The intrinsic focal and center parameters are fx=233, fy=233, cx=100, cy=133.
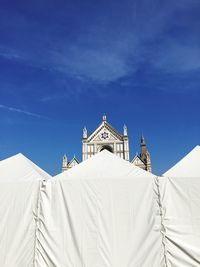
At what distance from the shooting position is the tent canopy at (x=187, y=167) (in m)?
5.36

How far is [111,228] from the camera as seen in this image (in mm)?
4574

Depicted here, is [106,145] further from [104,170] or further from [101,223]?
[101,223]

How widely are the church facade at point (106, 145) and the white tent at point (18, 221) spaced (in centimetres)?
2451

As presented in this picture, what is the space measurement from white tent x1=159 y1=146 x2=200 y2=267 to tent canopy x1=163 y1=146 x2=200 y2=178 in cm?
23

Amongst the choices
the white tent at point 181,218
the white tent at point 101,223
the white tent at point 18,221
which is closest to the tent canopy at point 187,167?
the white tent at point 181,218

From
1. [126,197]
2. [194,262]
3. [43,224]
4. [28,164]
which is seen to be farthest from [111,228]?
[28,164]

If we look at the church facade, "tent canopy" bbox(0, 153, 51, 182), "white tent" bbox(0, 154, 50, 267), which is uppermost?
the church facade

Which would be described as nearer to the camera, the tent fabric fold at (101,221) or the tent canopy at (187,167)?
the tent fabric fold at (101,221)

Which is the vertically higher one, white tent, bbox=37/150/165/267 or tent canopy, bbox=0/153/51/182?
tent canopy, bbox=0/153/51/182

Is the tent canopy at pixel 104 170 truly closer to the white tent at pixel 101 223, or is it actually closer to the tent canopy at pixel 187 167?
the white tent at pixel 101 223

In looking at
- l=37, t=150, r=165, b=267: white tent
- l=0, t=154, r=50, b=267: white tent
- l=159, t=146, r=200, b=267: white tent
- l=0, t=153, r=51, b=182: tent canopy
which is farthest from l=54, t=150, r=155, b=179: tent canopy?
l=0, t=153, r=51, b=182: tent canopy

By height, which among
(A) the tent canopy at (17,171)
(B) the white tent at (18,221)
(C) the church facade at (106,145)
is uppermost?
(C) the church facade at (106,145)

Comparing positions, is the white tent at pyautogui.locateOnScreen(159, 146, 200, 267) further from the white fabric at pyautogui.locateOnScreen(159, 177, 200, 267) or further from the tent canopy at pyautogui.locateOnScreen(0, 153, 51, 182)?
the tent canopy at pyautogui.locateOnScreen(0, 153, 51, 182)

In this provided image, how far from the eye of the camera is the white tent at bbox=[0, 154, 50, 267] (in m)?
4.50
